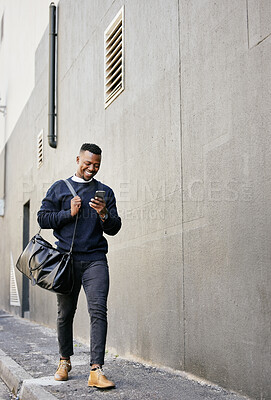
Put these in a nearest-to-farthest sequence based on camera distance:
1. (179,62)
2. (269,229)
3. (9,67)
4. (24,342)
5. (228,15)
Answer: (269,229) → (228,15) → (179,62) → (24,342) → (9,67)

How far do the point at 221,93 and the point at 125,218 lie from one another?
245 cm

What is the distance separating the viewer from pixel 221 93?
14.8 ft

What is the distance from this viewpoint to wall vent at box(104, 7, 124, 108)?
6.94 meters

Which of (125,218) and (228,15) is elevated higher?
(228,15)

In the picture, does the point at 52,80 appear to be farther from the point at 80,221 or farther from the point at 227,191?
the point at 227,191

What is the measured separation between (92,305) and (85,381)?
0.72 meters

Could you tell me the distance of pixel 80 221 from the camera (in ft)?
15.7

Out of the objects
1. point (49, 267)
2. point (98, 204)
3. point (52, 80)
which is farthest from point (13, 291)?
point (98, 204)

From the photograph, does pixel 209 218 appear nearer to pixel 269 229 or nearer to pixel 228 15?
pixel 269 229

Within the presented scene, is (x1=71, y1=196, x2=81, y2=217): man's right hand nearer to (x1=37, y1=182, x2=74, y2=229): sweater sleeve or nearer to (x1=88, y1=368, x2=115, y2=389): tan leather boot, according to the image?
(x1=37, y1=182, x2=74, y2=229): sweater sleeve

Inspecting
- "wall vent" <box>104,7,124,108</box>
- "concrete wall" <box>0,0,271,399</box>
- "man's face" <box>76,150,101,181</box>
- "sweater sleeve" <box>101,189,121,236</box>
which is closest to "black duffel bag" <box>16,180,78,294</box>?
"man's face" <box>76,150,101,181</box>

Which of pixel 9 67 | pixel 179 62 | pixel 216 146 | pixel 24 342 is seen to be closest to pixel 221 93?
pixel 216 146

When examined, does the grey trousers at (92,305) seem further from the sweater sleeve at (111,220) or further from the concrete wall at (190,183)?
the concrete wall at (190,183)

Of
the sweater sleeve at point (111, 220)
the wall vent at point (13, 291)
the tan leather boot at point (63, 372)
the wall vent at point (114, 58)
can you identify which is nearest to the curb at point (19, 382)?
the tan leather boot at point (63, 372)
